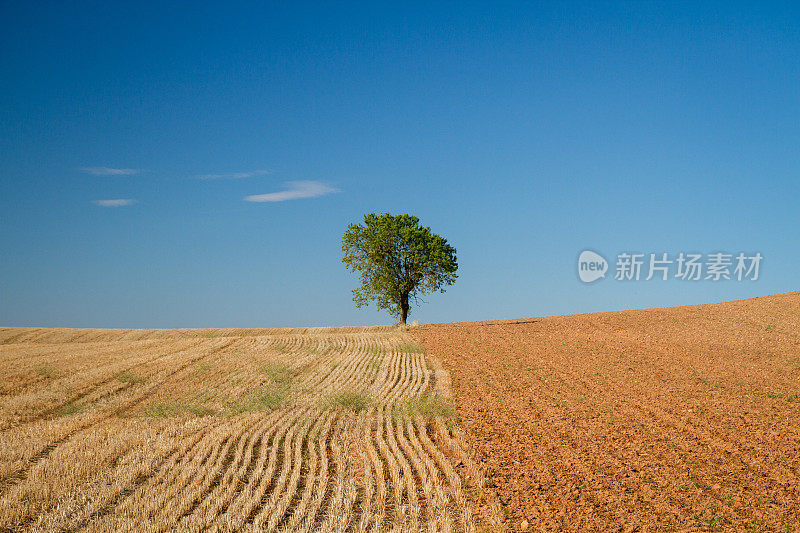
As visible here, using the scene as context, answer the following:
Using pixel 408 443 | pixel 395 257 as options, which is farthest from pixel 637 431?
pixel 395 257

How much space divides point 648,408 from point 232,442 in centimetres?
1253

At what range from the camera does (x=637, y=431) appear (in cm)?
1502

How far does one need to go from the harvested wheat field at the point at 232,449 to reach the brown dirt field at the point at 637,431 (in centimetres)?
135

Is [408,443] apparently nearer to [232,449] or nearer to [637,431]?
[232,449]

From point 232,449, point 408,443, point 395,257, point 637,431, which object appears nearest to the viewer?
point 232,449

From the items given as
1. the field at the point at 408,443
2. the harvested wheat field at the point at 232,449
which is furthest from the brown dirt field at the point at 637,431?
the harvested wheat field at the point at 232,449

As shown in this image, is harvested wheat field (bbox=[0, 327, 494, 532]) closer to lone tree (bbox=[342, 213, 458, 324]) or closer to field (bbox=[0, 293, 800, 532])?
field (bbox=[0, 293, 800, 532])

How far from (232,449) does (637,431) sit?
10.6 meters

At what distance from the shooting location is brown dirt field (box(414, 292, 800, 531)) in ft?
33.7

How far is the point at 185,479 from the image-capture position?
39.3 ft

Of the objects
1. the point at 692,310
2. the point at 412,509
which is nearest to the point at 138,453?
the point at 412,509

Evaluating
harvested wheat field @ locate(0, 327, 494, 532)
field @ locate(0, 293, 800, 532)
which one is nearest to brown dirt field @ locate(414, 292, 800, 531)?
field @ locate(0, 293, 800, 532)

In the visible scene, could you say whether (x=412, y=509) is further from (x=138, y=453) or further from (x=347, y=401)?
(x=347, y=401)

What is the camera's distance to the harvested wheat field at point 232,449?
1027cm
